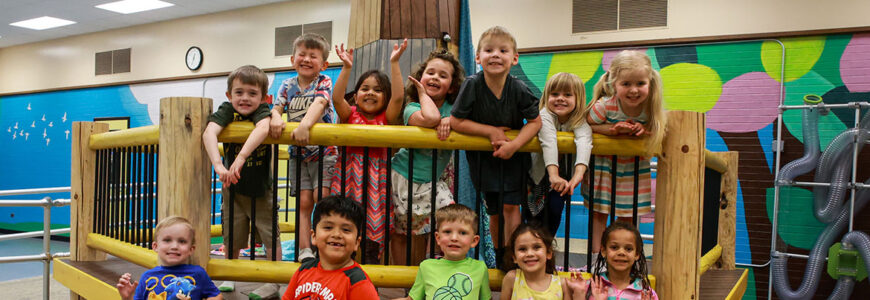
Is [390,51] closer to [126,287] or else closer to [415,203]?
[415,203]

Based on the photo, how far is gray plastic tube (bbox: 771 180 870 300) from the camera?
446cm

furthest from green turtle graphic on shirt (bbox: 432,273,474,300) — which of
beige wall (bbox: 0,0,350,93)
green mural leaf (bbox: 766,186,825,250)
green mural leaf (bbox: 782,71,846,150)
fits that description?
beige wall (bbox: 0,0,350,93)

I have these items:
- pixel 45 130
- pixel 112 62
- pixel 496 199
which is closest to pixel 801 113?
pixel 496 199

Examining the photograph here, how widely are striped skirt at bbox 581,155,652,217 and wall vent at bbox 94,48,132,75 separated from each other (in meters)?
8.52

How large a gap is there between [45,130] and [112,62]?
2265 mm

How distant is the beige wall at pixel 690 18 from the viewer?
459 cm

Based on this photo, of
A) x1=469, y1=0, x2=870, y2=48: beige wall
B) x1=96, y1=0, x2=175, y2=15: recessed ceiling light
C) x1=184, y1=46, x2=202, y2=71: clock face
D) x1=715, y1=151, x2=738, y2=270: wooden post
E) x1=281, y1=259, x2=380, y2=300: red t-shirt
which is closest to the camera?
x1=281, y1=259, x2=380, y2=300: red t-shirt

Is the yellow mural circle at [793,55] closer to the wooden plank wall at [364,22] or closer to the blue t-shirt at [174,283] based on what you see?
the wooden plank wall at [364,22]

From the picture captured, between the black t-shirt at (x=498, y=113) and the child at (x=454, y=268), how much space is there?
0.19m

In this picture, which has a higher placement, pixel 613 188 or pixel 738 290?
pixel 613 188

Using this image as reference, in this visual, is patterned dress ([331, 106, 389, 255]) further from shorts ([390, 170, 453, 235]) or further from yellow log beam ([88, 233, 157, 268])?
yellow log beam ([88, 233, 157, 268])

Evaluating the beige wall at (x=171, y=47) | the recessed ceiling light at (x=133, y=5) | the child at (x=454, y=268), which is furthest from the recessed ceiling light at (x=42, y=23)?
the child at (x=454, y=268)

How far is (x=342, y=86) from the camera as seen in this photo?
234 centimetres

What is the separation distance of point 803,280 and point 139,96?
8.81 metres
